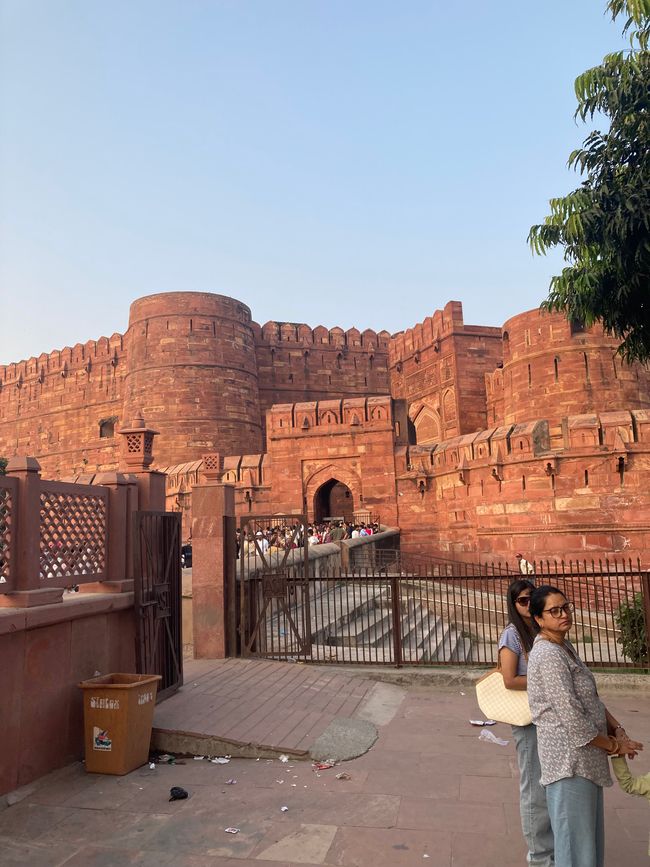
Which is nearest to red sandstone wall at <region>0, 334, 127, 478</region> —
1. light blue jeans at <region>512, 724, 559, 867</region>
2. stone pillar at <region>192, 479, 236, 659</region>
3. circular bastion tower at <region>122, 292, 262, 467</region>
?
circular bastion tower at <region>122, 292, 262, 467</region>

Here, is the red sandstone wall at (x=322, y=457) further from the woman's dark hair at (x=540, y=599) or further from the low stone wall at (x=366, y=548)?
the woman's dark hair at (x=540, y=599)

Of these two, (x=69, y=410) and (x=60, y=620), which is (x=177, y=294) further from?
(x=60, y=620)

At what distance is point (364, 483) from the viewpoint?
19453mm

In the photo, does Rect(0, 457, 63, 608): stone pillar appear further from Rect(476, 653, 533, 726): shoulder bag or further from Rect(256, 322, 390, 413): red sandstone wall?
Rect(256, 322, 390, 413): red sandstone wall

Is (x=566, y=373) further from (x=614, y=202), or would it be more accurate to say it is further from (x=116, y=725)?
(x=116, y=725)

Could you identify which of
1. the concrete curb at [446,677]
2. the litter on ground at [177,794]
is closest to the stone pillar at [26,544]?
the litter on ground at [177,794]

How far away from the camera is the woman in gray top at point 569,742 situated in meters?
2.08

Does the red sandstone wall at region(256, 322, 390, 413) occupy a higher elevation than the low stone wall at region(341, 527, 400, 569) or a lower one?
higher

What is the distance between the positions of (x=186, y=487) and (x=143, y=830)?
19.2m

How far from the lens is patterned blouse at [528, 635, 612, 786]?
2.09 meters

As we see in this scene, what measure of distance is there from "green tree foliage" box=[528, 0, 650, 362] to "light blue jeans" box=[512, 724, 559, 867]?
15.1 ft

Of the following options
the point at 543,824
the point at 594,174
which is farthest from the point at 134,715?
→ the point at 594,174

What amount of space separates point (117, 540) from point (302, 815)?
252cm

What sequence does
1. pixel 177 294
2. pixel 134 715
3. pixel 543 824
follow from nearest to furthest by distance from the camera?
pixel 543 824 < pixel 134 715 < pixel 177 294
